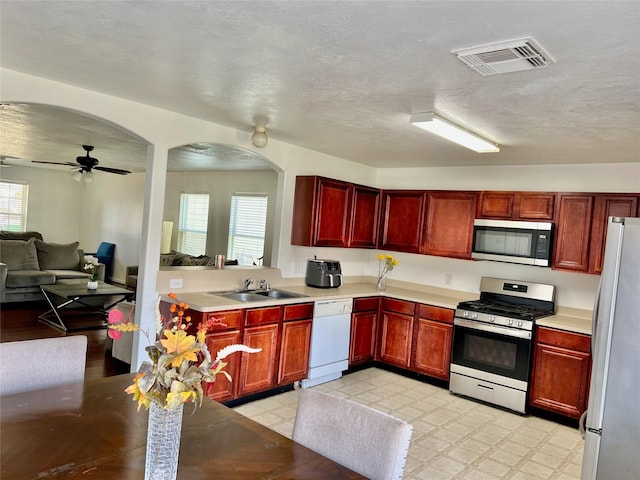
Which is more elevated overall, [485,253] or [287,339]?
[485,253]

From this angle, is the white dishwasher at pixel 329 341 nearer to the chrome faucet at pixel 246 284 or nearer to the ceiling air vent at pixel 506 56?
the chrome faucet at pixel 246 284

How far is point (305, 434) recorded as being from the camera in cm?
162

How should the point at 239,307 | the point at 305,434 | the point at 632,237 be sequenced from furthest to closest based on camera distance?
the point at 239,307, the point at 632,237, the point at 305,434

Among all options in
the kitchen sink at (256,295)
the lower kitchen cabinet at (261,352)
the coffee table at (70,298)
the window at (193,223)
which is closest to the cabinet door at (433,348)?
the kitchen sink at (256,295)

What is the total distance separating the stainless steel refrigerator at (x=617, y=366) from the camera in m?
2.04

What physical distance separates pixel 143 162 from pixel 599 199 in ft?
20.4

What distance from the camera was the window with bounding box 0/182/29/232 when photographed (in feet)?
30.6

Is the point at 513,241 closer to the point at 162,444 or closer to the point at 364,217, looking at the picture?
the point at 364,217

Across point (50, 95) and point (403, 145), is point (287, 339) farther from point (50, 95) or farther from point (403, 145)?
point (50, 95)

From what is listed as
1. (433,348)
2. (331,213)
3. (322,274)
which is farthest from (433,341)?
(331,213)

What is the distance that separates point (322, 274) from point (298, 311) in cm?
81

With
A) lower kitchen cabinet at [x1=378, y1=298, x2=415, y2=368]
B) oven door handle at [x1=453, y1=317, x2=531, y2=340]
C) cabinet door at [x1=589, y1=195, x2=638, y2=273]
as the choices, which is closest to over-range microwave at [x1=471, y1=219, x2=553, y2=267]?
cabinet door at [x1=589, y1=195, x2=638, y2=273]

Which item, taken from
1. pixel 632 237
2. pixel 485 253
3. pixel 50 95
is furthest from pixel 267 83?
pixel 485 253

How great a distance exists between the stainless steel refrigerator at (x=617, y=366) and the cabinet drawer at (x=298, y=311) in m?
2.47
